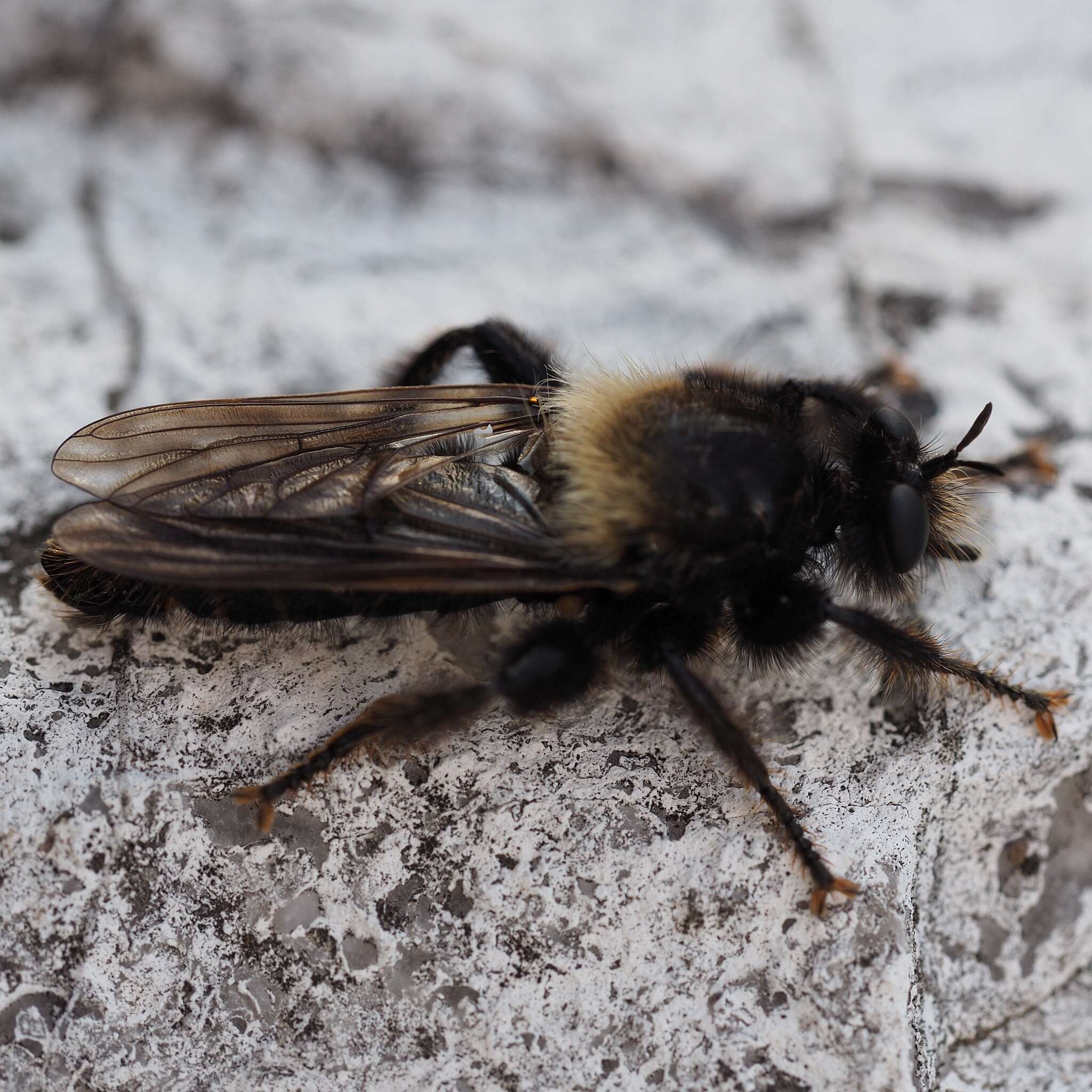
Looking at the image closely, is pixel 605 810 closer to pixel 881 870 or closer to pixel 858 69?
pixel 881 870

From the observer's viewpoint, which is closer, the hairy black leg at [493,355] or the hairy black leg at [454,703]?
the hairy black leg at [454,703]

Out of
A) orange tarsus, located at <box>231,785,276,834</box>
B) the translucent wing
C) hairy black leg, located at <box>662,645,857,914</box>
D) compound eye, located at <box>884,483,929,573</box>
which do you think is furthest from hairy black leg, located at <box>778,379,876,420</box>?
orange tarsus, located at <box>231,785,276,834</box>

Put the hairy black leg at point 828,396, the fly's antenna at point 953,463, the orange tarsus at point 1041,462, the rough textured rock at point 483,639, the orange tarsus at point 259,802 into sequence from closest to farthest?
the rough textured rock at point 483,639 → the orange tarsus at point 259,802 → the fly's antenna at point 953,463 → the hairy black leg at point 828,396 → the orange tarsus at point 1041,462

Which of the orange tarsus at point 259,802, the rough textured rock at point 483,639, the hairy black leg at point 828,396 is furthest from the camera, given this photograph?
the hairy black leg at point 828,396

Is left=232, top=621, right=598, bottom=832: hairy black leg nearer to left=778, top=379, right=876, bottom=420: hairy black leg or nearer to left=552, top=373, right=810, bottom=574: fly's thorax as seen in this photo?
left=552, top=373, right=810, bottom=574: fly's thorax

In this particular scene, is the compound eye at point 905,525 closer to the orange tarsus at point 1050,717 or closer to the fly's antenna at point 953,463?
the fly's antenna at point 953,463

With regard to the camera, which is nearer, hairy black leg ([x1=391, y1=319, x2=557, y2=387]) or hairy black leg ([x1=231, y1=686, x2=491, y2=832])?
hairy black leg ([x1=231, y1=686, x2=491, y2=832])

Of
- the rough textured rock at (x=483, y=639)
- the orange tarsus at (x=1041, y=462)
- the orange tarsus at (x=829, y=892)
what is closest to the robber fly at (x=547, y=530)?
the orange tarsus at (x=829, y=892)
